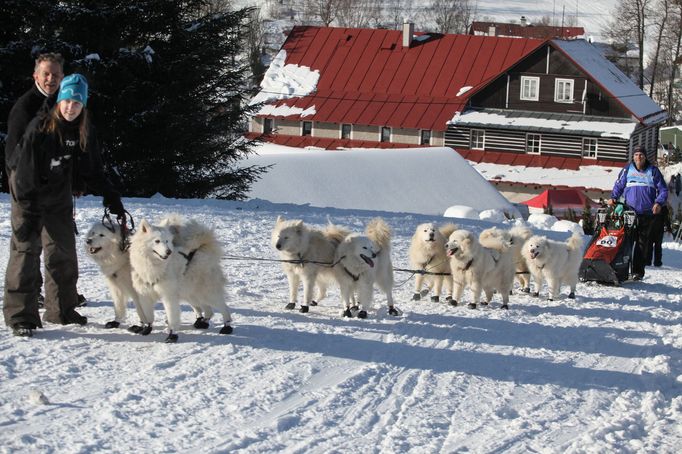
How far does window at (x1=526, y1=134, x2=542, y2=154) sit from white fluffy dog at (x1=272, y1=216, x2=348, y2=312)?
38.1 metres

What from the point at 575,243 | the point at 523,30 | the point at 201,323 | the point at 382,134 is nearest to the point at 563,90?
the point at 382,134

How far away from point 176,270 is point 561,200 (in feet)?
101

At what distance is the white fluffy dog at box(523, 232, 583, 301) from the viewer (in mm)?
10125

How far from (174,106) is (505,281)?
11.7 m

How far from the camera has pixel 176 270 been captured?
6.62 metres

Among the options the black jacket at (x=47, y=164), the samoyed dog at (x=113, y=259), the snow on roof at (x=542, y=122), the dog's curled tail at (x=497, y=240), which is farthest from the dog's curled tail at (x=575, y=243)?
the snow on roof at (x=542, y=122)

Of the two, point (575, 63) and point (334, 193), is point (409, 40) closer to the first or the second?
point (575, 63)

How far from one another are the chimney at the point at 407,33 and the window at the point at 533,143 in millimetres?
8333

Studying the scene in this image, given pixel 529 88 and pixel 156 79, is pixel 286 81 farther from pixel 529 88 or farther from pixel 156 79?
pixel 156 79

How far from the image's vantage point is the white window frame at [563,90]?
45812 mm

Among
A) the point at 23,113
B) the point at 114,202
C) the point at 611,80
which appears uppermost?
the point at 611,80

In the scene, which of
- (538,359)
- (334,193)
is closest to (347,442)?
(538,359)

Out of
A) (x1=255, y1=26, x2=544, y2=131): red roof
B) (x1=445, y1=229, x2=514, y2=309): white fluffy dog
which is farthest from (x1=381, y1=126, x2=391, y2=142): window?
(x1=445, y1=229, x2=514, y2=309): white fluffy dog

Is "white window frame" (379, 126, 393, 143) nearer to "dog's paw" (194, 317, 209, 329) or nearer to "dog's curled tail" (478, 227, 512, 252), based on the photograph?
"dog's curled tail" (478, 227, 512, 252)
